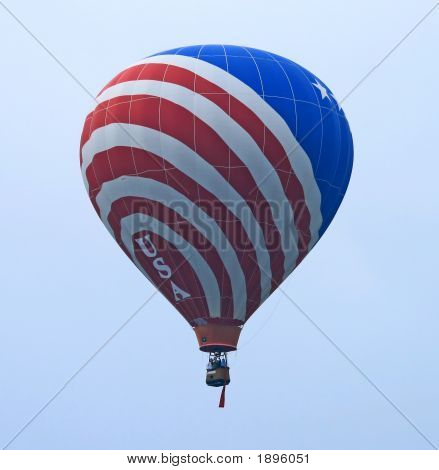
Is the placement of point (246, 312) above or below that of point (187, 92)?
below

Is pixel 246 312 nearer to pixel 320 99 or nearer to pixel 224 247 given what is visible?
pixel 224 247

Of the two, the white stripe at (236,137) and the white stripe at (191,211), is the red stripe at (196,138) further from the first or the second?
the white stripe at (191,211)

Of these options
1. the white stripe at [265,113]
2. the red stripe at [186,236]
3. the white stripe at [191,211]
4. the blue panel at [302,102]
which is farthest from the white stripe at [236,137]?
the red stripe at [186,236]

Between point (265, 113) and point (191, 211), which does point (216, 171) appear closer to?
point (191, 211)

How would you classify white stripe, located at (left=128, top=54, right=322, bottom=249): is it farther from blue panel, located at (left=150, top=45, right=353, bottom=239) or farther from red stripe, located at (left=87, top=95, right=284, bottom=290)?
red stripe, located at (left=87, top=95, right=284, bottom=290)

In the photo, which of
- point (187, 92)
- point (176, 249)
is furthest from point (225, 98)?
point (176, 249)

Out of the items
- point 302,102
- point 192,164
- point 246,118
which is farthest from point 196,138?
point 302,102
